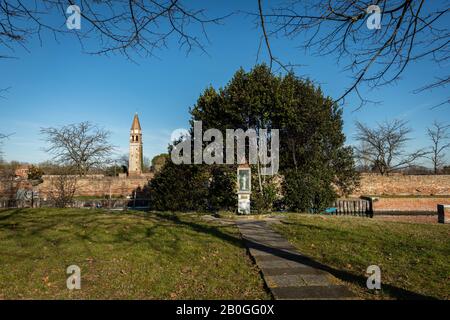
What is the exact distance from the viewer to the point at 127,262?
17.5ft

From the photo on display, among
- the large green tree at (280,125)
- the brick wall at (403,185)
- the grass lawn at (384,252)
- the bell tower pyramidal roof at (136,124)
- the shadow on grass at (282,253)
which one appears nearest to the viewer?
the shadow on grass at (282,253)

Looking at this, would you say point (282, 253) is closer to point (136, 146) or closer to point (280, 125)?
point (280, 125)

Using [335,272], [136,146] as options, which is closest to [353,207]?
[335,272]

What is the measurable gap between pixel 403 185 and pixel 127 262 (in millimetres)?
27739

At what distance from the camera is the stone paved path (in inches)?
155

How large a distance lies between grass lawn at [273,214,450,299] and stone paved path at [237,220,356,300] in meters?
0.26

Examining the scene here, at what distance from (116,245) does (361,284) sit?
4.84 m

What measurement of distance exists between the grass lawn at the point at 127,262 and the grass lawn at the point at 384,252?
1526 millimetres

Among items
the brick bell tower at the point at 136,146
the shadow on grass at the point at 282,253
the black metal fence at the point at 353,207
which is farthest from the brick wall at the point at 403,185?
the brick bell tower at the point at 136,146

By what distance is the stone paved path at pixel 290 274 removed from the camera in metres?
3.93

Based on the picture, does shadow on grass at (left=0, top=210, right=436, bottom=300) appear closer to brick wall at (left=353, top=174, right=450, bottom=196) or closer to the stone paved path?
the stone paved path

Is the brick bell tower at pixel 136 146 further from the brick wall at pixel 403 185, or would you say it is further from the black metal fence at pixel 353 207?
the black metal fence at pixel 353 207

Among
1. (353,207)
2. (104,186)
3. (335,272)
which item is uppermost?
(104,186)
